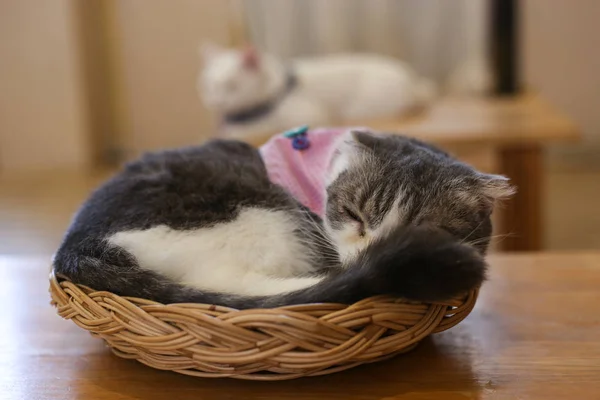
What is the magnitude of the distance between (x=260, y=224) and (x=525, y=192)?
1.39 m

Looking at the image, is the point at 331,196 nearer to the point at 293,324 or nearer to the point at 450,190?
the point at 450,190

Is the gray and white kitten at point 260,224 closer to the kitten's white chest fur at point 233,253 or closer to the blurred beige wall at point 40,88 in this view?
the kitten's white chest fur at point 233,253

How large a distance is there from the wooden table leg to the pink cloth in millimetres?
1172

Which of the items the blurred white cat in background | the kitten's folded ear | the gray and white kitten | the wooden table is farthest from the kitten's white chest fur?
the blurred white cat in background

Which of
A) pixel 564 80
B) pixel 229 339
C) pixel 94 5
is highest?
pixel 94 5

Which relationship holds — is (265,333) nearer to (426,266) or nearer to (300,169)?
(426,266)

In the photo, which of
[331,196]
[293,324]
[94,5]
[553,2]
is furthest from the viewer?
[94,5]

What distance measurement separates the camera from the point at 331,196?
3.20 ft

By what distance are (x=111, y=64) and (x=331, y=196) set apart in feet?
9.70

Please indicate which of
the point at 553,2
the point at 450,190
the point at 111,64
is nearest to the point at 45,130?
the point at 111,64

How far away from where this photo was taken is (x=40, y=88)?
3.37 metres

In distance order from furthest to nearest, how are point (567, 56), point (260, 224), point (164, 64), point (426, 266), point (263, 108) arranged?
point (164, 64) < point (567, 56) < point (263, 108) < point (260, 224) < point (426, 266)

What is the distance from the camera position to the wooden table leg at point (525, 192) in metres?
2.08

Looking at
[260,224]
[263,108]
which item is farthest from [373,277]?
[263,108]
